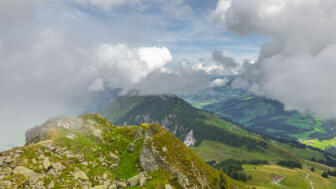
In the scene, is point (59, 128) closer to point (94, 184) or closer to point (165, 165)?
point (94, 184)

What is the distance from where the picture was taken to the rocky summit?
5603cm

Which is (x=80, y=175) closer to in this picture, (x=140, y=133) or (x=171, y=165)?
(x=171, y=165)

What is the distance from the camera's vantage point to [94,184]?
6119 centimetres

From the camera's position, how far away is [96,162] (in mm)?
72062

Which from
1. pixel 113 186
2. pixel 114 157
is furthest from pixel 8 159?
pixel 114 157

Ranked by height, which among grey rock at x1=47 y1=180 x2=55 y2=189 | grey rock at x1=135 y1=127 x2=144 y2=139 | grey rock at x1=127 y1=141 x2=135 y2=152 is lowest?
grey rock at x1=47 y1=180 x2=55 y2=189

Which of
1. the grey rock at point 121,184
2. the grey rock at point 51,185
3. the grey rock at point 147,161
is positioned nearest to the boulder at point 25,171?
the grey rock at point 51,185

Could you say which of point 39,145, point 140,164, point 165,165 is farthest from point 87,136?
point 165,165

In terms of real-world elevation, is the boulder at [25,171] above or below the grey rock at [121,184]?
above

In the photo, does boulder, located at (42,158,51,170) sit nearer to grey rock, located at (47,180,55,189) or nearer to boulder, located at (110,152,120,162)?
grey rock, located at (47,180,55,189)

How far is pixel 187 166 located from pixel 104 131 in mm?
49777

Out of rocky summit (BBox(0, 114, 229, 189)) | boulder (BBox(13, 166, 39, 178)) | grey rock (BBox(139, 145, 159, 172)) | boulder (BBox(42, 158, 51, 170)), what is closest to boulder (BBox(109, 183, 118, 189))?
rocky summit (BBox(0, 114, 229, 189))

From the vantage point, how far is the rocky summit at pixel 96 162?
56.0 metres

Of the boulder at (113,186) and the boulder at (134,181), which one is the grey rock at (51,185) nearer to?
the boulder at (113,186)
